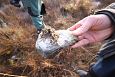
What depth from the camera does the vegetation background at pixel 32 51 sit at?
2.64 m

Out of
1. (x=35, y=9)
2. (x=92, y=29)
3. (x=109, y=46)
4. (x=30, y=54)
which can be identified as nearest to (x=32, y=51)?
(x=30, y=54)

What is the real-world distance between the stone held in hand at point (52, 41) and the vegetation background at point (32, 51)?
1270mm

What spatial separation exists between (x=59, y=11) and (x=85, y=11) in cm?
38

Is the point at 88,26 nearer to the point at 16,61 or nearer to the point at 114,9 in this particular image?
the point at 114,9

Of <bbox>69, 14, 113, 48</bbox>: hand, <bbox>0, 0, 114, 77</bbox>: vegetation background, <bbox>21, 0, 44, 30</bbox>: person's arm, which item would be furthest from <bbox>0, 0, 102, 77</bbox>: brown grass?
<bbox>69, 14, 113, 48</bbox>: hand

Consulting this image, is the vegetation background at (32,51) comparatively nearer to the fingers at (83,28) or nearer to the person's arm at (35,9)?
the person's arm at (35,9)

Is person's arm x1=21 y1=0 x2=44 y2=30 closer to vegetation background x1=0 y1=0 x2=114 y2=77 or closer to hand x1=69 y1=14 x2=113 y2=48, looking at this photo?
vegetation background x1=0 y1=0 x2=114 y2=77

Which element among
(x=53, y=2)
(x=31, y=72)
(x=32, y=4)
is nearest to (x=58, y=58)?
(x=31, y=72)

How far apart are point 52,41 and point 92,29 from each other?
0.71 ft

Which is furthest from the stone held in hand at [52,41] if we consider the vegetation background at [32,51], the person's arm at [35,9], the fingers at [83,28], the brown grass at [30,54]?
the person's arm at [35,9]

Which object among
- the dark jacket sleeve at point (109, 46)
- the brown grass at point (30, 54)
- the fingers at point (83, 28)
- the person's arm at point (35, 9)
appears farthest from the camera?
the person's arm at point (35, 9)

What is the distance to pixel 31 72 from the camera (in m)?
2.63

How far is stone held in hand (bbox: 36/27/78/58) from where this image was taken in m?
0.98

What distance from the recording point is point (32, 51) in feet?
9.36
